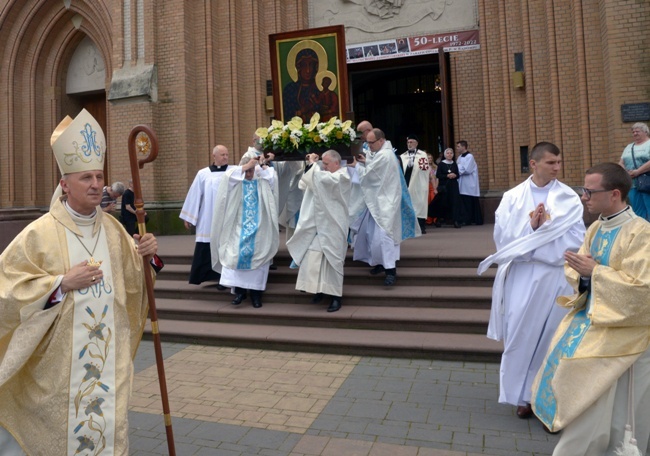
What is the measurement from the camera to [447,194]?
11953mm

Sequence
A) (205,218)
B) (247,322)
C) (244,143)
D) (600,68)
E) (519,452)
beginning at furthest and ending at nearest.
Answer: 1. (244,143)
2. (600,68)
3. (205,218)
4. (247,322)
5. (519,452)

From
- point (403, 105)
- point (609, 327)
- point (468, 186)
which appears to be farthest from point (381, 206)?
point (403, 105)

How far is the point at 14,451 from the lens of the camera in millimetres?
2775

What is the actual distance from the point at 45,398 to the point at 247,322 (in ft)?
13.2

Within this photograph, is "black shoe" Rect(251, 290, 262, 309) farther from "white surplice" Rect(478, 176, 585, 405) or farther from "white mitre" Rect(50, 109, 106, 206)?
"white mitre" Rect(50, 109, 106, 206)

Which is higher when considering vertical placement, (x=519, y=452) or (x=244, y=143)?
(x=244, y=143)

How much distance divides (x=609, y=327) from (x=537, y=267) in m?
1.24

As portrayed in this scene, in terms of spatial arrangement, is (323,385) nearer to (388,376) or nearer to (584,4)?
(388,376)

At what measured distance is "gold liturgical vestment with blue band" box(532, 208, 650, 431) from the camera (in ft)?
8.91

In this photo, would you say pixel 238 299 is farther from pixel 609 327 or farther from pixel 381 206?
pixel 609 327

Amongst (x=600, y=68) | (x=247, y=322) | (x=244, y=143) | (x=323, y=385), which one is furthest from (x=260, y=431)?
(x=244, y=143)

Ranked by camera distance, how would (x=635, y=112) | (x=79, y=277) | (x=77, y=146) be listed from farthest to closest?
1. (x=635, y=112)
2. (x=77, y=146)
3. (x=79, y=277)

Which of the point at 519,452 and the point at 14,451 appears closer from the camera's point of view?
the point at 14,451

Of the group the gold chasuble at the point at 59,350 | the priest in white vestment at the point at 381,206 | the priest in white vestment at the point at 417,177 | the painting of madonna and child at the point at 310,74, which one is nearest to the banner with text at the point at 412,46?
the priest in white vestment at the point at 417,177
